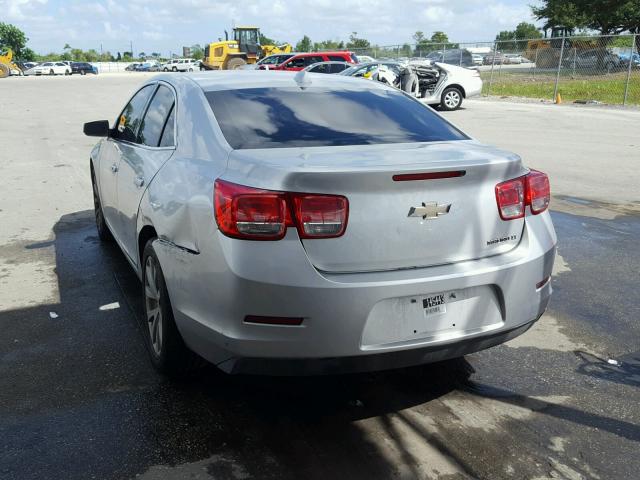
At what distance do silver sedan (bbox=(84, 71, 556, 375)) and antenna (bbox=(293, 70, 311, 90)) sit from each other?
0.41 metres

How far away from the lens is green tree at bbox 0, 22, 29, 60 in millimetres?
102500

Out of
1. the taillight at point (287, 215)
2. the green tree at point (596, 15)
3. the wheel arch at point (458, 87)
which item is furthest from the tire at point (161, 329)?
the green tree at point (596, 15)

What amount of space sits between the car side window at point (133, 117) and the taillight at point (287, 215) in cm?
218

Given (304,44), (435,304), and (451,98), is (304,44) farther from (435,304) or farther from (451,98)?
(435,304)

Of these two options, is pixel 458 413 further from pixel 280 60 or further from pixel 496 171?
pixel 280 60

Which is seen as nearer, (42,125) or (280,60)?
(42,125)

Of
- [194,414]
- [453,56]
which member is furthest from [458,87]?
[194,414]

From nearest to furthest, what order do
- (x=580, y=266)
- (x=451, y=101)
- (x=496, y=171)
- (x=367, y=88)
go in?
1. (x=496, y=171)
2. (x=367, y=88)
3. (x=580, y=266)
4. (x=451, y=101)

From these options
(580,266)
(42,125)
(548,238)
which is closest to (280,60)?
(42,125)

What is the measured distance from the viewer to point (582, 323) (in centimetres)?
441

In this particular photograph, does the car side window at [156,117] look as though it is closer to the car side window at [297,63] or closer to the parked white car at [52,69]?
the car side window at [297,63]

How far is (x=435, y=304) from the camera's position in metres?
2.87

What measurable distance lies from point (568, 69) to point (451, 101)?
920cm

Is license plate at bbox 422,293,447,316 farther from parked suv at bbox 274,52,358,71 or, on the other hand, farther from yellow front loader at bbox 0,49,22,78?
yellow front loader at bbox 0,49,22,78
